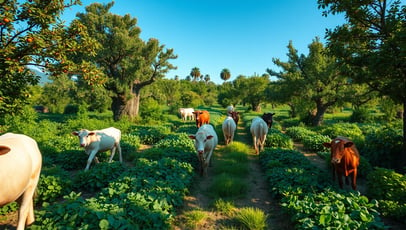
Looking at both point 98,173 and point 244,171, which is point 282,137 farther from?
point 98,173

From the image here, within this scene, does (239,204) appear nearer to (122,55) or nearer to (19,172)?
(19,172)

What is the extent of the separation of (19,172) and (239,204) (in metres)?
5.11

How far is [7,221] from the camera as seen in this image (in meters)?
4.50

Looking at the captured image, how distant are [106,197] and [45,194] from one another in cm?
211

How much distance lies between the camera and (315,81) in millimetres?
18875

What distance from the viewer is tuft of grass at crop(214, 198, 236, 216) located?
5.10 metres

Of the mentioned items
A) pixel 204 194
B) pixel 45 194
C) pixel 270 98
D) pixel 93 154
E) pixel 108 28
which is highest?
pixel 108 28

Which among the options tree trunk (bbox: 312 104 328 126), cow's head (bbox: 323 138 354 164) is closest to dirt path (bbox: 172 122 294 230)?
cow's head (bbox: 323 138 354 164)

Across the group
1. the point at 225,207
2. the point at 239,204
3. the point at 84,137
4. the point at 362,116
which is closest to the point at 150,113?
the point at 84,137

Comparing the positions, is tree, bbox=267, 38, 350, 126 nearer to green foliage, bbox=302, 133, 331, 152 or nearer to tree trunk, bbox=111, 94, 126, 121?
green foliage, bbox=302, 133, 331, 152

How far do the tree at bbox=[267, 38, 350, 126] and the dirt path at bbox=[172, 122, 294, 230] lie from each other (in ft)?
48.2

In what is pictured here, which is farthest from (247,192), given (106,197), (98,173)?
(98,173)

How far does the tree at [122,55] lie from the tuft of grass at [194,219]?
1660cm

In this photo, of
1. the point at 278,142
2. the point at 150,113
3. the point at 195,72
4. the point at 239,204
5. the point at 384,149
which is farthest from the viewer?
the point at 195,72
